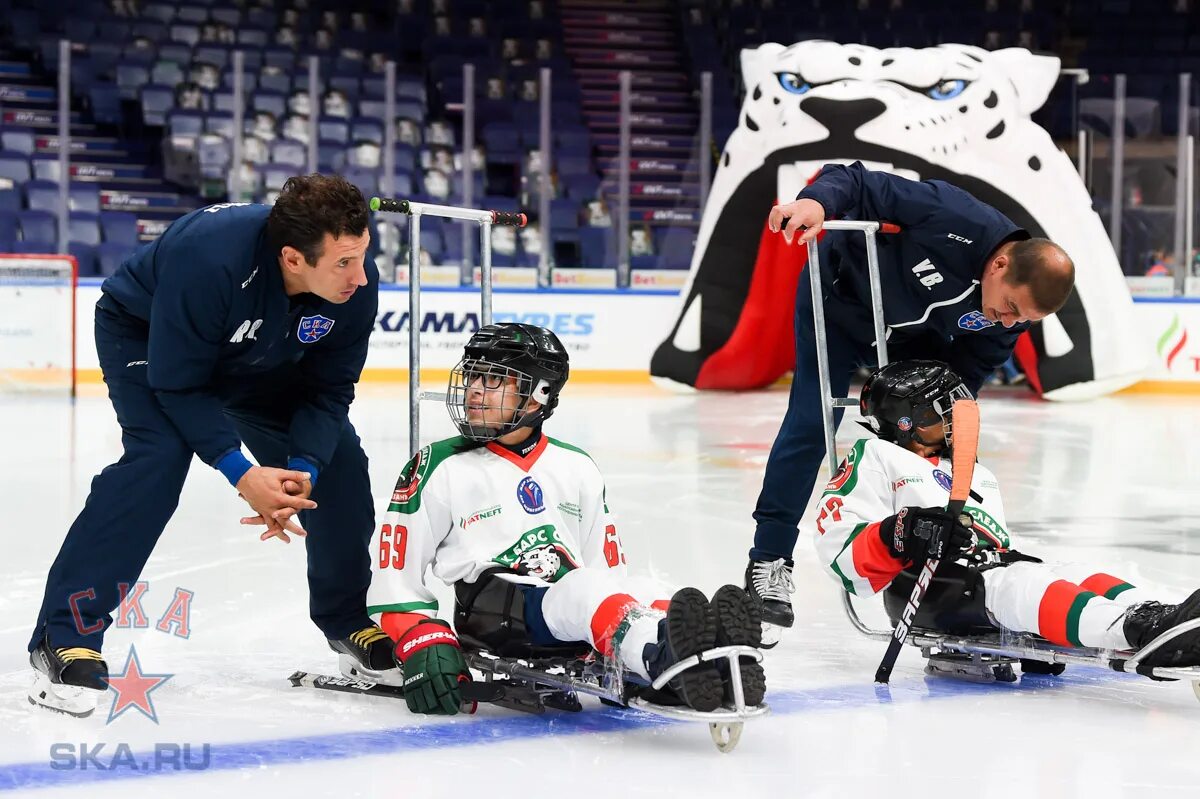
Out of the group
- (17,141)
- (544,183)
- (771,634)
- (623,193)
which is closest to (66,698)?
(771,634)

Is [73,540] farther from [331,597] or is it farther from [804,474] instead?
[804,474]

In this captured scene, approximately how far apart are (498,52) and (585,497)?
1226cm

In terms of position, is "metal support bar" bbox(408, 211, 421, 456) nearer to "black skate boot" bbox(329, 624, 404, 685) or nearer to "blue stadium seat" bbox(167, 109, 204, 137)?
"black skate boot" bbox(329, 624, 404, 685)

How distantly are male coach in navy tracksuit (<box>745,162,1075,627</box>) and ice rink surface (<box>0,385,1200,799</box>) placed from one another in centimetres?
29

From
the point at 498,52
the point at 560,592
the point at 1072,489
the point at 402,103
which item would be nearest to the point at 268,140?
the point at 402,103

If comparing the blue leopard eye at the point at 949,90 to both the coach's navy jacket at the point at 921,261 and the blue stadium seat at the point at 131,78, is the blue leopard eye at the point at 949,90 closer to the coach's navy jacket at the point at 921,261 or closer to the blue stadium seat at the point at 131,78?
the blue stadium seat at the point at 131,78

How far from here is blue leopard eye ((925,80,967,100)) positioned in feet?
33.7

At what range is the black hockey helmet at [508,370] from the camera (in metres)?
2.74

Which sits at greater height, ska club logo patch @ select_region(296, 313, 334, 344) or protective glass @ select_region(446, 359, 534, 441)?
ska club logo patch @ select_region(296, 313, 334, 344)

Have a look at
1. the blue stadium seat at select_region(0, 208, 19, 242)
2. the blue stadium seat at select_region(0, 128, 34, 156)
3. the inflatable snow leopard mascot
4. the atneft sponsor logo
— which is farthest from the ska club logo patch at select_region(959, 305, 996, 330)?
the blue stadium seat at select_region(0, 128, 34, 156)

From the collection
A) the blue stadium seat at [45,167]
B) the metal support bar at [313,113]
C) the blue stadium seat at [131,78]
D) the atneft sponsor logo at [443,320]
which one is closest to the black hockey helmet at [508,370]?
the atneft sponsor logo at [443,320]

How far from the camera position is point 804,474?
3.71 meters

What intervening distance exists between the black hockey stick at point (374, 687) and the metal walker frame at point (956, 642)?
35.7 inches

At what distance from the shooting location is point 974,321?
3.40 meters
